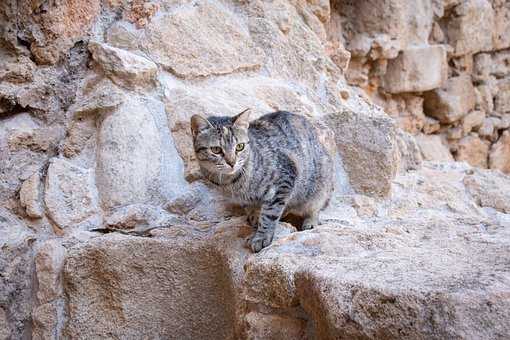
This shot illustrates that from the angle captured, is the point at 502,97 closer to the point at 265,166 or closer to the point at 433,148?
the point at 433,148

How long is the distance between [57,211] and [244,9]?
5.54 ft

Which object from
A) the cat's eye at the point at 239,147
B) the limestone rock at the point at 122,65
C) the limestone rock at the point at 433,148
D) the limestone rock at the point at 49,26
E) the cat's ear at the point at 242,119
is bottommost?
the limestone rock at the point at 433,148

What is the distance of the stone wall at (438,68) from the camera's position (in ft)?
13.9

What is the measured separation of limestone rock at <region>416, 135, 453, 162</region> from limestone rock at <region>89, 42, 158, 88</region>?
9.52ft

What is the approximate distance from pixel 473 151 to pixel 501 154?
0.37 meters

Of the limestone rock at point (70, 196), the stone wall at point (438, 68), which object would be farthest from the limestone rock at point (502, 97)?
the limestone rock at point (70, 196)

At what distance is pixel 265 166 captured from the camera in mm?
2357

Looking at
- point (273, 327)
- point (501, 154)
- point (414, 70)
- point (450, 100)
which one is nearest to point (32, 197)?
point (273, 327)

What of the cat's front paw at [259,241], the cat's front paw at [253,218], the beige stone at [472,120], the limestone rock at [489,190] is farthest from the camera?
the beige stone at [472,120]

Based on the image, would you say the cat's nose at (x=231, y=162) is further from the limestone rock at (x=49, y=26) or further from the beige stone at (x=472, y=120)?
the beige stone at (x=472, y=120)

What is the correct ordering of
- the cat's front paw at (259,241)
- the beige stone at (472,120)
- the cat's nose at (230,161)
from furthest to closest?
the beige stone at (472,120) < the cat's nose at (230,161) < the cat's front paw at (259,241)

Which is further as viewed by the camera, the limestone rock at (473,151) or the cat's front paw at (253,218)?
the limestone rock at (473,151)

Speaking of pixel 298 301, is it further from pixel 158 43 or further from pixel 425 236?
pixel 158 43

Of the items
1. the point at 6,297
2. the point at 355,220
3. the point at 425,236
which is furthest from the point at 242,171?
the point at 6,297
